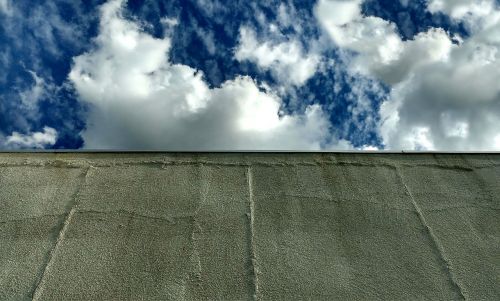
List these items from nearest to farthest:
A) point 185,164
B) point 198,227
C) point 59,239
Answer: point 59,239, point 198,227, point 185,164

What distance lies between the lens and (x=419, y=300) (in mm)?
3193

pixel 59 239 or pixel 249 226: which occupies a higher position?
pixel 249 226

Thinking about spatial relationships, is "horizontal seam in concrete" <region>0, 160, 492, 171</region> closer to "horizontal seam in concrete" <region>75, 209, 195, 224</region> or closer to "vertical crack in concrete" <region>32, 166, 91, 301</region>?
"vertical crack in concrete" <region>32, 166, 91, 301</region>

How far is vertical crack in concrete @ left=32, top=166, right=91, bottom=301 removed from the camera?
3154 millimetres

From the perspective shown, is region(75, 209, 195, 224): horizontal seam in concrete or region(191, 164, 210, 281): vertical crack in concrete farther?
region(75, 209, 195, 224): horizontal seam in concrete

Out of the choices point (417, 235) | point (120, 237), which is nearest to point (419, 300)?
point (417, 235)

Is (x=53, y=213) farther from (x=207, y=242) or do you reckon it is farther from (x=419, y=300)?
(x=419, y=300)

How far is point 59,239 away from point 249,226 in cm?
143

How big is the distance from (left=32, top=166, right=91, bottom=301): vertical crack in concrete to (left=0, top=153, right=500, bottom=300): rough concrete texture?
0.4 inches

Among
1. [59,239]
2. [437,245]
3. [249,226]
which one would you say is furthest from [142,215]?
[437,245]

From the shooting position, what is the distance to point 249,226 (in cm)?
367

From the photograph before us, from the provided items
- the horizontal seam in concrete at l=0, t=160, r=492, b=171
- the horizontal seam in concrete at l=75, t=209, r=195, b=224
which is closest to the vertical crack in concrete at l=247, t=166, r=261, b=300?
the horizontal seam in concrete at l=0, t=160, r=492, b=171

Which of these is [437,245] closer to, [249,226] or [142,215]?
[249,226]

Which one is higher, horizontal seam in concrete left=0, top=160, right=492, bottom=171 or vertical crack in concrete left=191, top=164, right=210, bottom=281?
horizontal seam in concrete left=0, top=160, right=492, bottom=171
